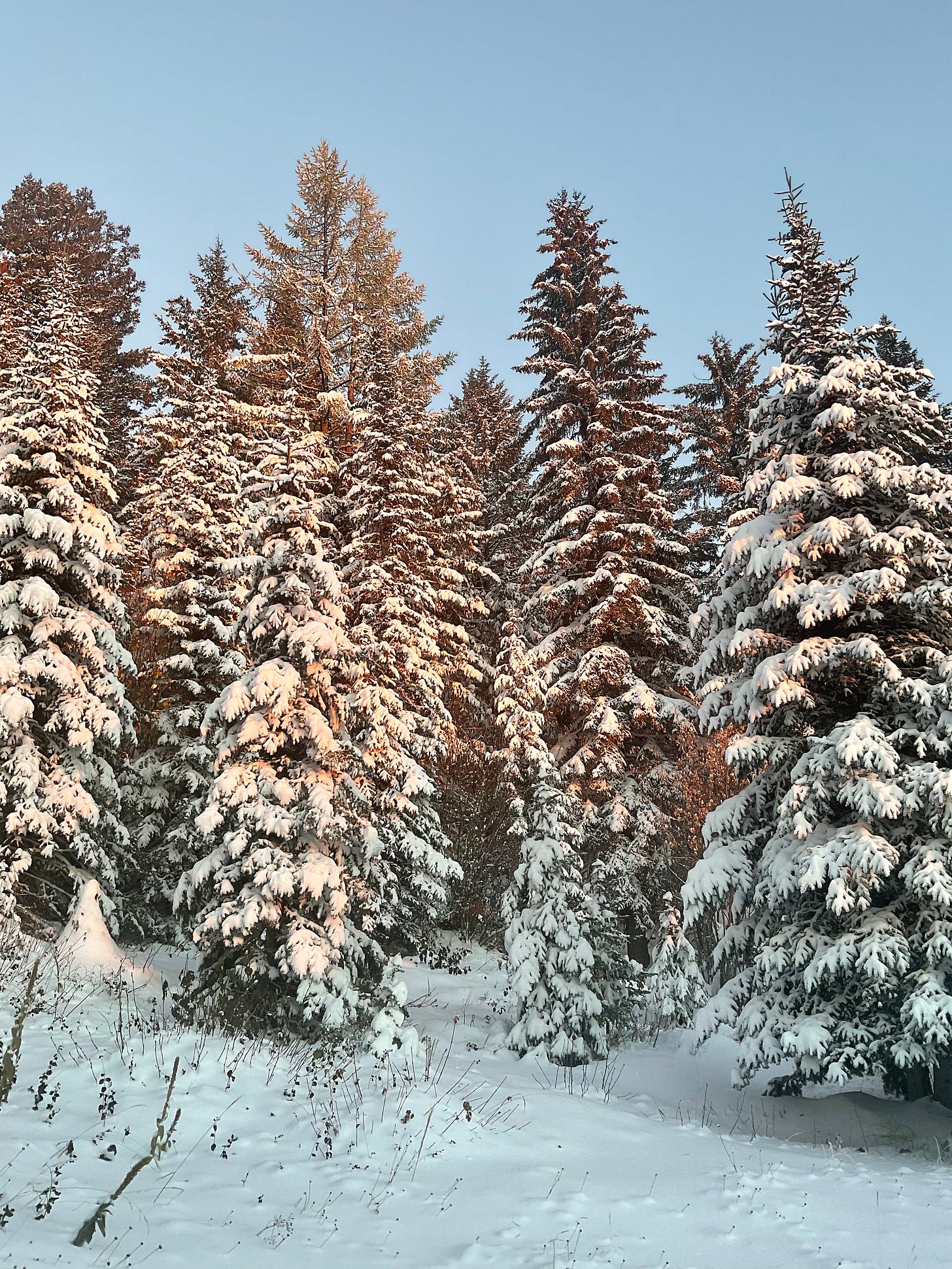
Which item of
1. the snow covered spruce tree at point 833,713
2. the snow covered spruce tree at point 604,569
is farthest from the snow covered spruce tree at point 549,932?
the snow covered spruce tree at point 604,569

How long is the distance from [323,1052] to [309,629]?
5.32 metres

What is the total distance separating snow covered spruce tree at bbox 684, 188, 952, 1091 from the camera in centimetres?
917

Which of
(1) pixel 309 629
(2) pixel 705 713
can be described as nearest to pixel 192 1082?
(1) pixel 309 629

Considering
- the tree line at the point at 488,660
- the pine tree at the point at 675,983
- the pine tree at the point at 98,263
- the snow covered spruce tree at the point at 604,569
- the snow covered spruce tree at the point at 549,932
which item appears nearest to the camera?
the tree line at the point at 488,660

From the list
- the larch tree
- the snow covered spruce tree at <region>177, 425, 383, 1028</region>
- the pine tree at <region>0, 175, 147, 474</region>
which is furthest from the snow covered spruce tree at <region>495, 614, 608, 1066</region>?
the pine tree at <region>0, 175, 147, 474</region>

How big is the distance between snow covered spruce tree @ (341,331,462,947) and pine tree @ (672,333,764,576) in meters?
8.36

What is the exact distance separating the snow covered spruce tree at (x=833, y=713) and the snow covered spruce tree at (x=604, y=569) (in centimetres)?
674

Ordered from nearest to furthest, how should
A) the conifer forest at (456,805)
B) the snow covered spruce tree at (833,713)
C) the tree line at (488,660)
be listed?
the conifer forest at (456,805) → the snow covered spruce tree at (833,713) → the tree line at (488,660)

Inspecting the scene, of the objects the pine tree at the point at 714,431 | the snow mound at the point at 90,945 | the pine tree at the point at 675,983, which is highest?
the pine tree at the point at 714,431

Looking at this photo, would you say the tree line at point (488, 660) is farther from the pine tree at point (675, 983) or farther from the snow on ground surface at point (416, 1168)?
the snow on ground surface at point (416, 1168)

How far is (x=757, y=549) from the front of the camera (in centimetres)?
1120

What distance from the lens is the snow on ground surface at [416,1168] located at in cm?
573

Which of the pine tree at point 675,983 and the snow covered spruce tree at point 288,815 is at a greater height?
the snow covered spruce tree at point 288,815

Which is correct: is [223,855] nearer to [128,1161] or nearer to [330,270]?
[128,1161]
